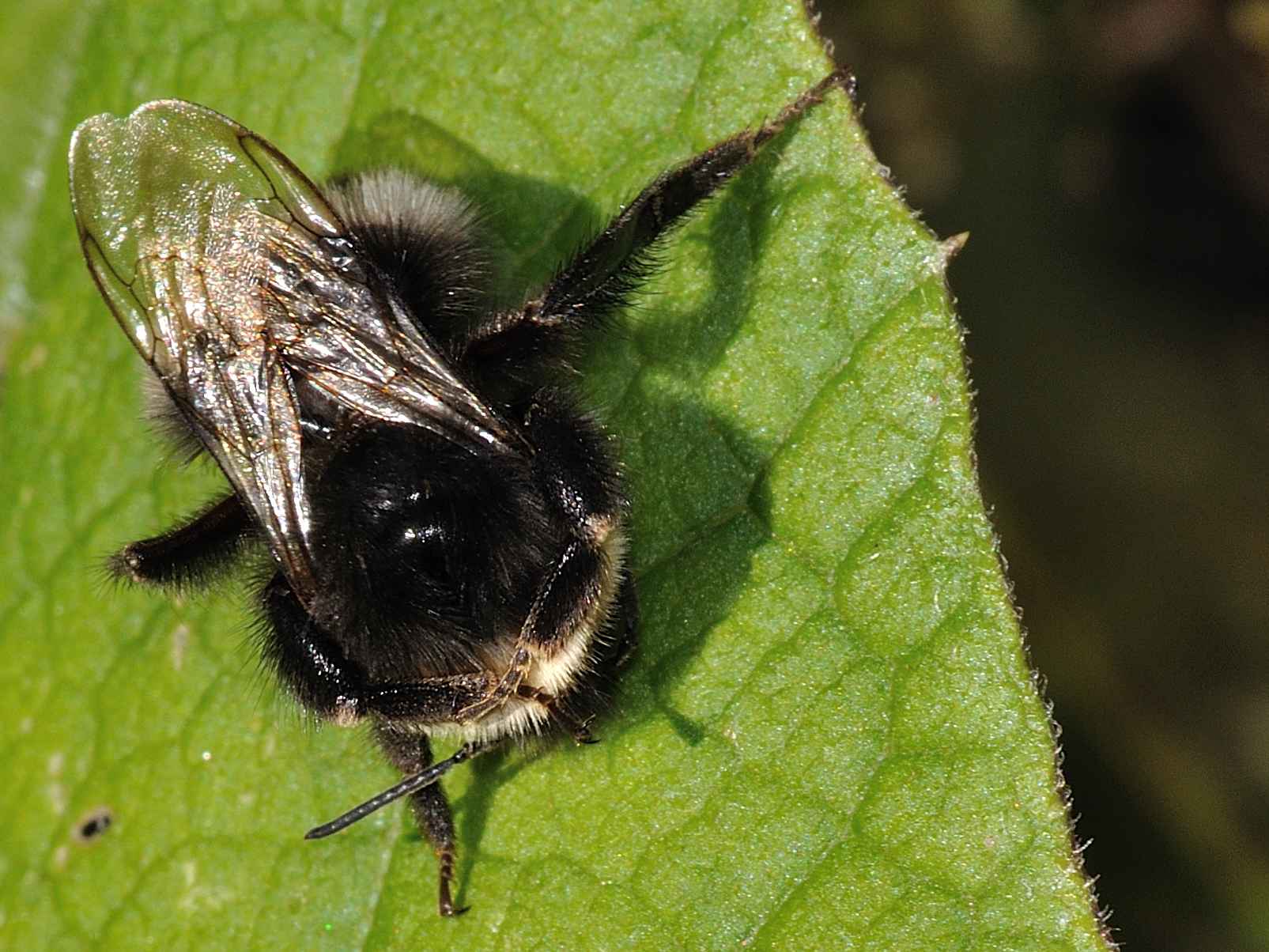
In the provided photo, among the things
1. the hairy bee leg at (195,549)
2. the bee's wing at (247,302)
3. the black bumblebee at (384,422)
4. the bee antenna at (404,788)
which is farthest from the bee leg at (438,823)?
the hairy bee leg at (195,549)

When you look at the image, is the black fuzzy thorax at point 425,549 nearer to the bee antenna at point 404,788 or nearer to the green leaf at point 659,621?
the bee antenna at point 404,788

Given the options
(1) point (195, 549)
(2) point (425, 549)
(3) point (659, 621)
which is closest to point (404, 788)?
(2) point (425, 549)

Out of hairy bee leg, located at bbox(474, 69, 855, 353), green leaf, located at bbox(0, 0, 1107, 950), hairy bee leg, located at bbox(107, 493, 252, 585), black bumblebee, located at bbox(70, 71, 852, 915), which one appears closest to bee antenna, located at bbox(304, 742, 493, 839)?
black bumblebee, located at bbox(70, 71, 852, 915)

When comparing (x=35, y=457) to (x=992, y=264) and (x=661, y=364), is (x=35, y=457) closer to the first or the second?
(x=661, y=364)

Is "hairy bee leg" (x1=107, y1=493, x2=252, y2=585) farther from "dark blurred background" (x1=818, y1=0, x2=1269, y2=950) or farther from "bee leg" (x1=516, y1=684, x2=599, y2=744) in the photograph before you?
"dark blurred background" (x1=818, y1=0, x2=1269, y2=950)

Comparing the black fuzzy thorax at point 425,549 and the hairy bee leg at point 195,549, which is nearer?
the black fuzzy thorax at point 425,549
